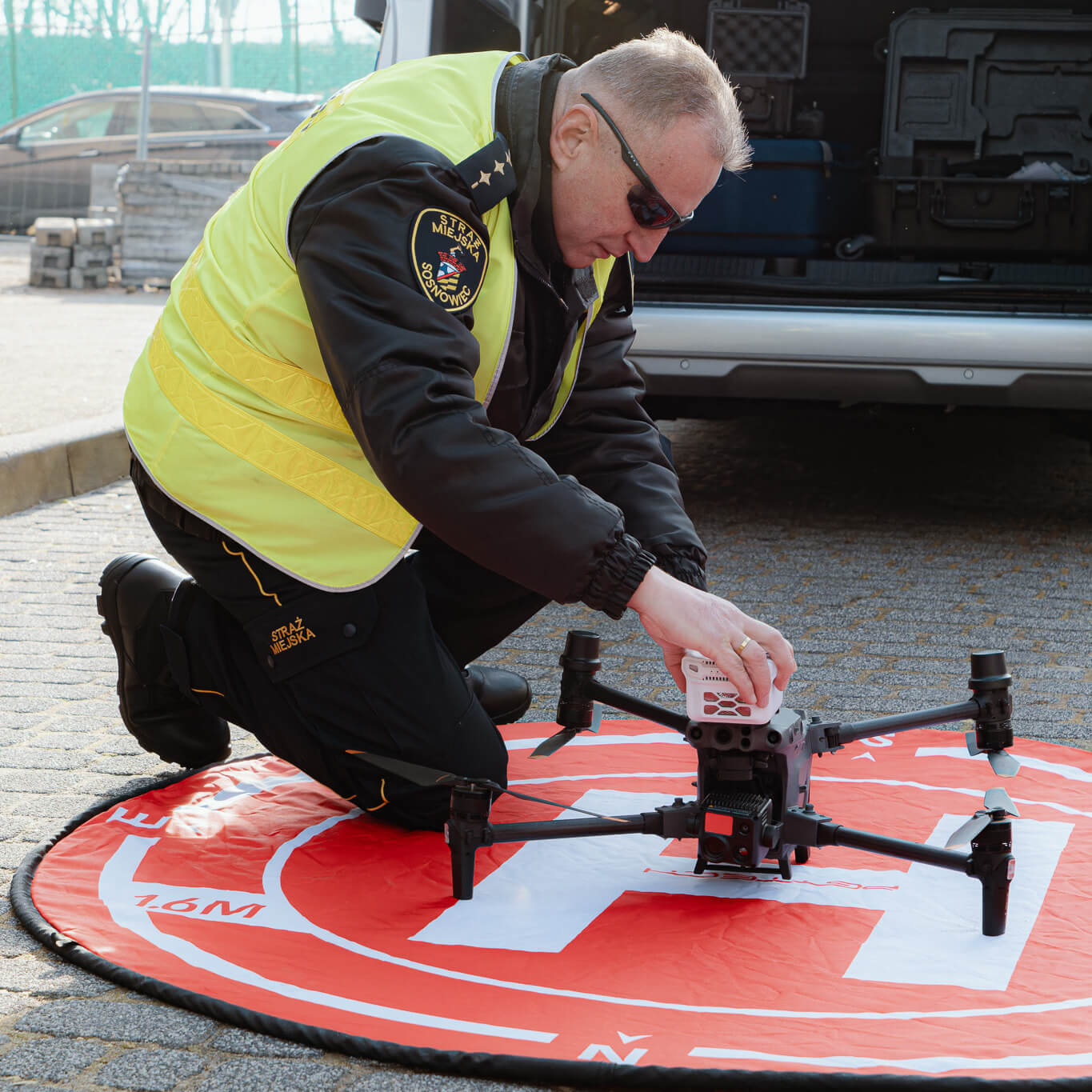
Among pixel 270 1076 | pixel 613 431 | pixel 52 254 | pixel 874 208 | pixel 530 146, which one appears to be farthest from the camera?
pixel 52 254

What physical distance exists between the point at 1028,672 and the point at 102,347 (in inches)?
259

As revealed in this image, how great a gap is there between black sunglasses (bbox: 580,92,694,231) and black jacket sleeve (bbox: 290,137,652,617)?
10.7 inches

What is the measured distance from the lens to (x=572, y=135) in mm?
2350

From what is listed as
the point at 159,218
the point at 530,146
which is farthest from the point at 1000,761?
the point at 159,218

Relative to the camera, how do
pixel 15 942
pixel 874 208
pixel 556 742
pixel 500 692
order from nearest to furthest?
pixel 15 942, pixel 556 742, pixel 500 692, pixel 874 208

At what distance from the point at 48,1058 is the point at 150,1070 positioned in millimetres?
132

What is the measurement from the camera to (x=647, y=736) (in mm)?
3100

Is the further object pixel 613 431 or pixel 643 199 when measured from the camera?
pixel 613 431

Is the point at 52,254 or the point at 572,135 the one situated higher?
the point at 572,135

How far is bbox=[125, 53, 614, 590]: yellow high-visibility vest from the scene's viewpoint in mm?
2389

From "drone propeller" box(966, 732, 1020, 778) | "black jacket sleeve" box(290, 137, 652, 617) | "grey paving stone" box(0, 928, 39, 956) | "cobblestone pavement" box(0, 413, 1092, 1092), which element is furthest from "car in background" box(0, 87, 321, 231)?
"grey paving stone" box(0, 928, 39, 956)

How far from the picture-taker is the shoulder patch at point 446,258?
7.19 feet

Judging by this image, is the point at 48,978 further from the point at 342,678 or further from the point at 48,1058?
the point at 342,678

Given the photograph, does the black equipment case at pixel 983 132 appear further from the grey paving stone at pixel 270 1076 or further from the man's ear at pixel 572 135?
the grey paving stone at pixel 270 1076
